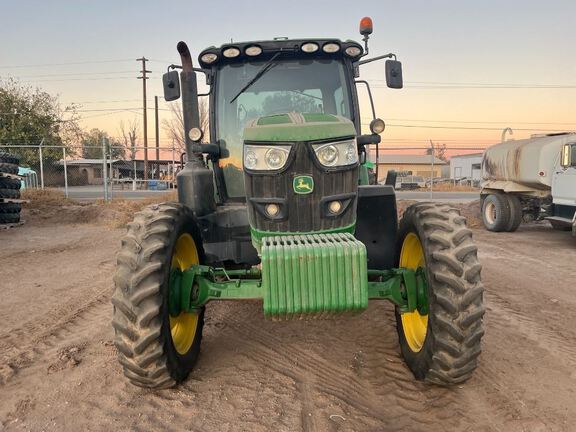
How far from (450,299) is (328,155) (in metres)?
1.24

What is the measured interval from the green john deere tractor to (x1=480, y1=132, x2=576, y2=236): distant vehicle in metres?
7.87

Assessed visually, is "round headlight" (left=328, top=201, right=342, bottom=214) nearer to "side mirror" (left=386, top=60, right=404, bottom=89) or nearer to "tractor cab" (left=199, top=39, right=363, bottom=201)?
"tractor cab" (left=199, top=39, right=363, bottom=201)

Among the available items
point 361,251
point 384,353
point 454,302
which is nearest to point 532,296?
point 384,353

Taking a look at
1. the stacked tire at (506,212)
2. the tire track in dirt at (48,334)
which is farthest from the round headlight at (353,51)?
the stacked tire at (506,212)

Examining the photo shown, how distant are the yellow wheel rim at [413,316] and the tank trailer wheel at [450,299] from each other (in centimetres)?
24

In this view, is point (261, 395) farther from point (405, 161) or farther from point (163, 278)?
point (405, 161)

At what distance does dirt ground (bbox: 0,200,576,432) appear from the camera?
9.47 feet

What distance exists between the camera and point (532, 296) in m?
5.90

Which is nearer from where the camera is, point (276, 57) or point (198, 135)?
point (198, 135)

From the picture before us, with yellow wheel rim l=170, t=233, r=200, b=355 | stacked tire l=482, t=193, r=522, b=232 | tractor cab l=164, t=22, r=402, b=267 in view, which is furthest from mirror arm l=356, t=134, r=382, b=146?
stacked tire l=482, t=193, r=522, b=232

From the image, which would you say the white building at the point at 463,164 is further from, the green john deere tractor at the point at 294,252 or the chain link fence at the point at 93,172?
the green john deere tractor at the point at 294,252

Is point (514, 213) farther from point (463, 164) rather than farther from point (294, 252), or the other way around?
point (463, 164)

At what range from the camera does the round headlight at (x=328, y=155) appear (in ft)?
10.1

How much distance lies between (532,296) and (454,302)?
12.5ft
